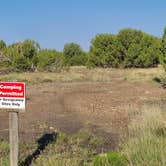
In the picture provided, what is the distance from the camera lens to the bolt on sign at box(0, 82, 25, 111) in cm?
597

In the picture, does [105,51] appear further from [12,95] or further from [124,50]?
[12,95]

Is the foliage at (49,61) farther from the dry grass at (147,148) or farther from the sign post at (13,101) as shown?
the sign post at (13,101)

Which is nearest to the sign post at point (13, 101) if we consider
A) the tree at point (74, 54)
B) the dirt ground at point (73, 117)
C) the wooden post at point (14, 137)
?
the wooden post at point (14, 137)

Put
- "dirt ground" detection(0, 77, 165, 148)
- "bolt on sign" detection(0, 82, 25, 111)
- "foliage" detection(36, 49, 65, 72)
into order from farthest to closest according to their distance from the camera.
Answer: "foliage" detection(36, 49, 65, 72), "dirt ground" detection(0, 77, 165, 148), "bolt on sign" detection(0, 82, 25, 111)

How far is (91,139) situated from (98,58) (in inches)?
1847

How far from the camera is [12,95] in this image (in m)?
6.03

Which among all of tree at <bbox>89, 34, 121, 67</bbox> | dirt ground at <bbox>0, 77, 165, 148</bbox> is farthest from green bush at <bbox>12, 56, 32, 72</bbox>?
dirt ground at <bbox>0, 77, 165, 148</bbox>

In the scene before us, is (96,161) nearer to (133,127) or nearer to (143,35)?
(133,127)

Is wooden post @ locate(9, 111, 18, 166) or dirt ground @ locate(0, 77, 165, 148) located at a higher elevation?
wooden post @ locate(9, 111, 18, 166)

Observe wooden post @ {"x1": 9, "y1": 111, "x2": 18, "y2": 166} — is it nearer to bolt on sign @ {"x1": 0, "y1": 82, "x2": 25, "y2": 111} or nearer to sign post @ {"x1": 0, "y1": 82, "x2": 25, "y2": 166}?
sign post @ {"x1": 0, "y1": 82, "x2": 25, "y2": 166}

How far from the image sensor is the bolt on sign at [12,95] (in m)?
5.97

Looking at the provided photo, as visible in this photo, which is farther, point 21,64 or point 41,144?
point 21,64

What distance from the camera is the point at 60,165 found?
21.4 ft

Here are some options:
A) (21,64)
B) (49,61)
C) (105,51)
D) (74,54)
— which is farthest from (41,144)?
(74,54)
